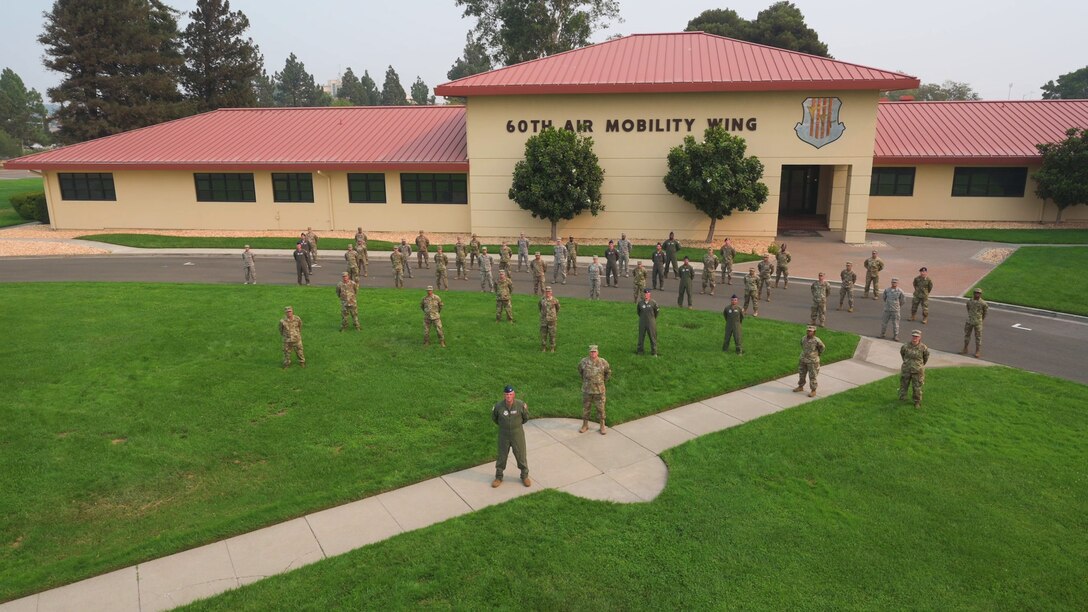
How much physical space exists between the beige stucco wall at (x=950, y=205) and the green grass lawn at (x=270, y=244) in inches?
584

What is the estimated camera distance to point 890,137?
3872 cm

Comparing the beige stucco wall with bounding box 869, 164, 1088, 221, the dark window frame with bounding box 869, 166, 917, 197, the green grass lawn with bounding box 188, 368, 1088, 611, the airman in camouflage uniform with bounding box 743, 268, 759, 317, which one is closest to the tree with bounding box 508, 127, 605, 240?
the airman in camouflage uniform with bounding box 743, 268, 759, 317

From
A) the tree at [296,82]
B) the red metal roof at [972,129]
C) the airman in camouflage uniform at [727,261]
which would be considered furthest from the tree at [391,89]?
the airman in camouflage uniform at [727,261]

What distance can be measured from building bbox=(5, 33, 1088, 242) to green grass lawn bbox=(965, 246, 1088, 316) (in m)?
7.52

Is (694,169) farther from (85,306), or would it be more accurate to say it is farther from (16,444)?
(16,444)

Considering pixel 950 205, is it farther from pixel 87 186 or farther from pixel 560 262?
pixel 87 186

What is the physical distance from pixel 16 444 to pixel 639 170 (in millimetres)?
27810

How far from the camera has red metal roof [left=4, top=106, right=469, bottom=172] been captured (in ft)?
121

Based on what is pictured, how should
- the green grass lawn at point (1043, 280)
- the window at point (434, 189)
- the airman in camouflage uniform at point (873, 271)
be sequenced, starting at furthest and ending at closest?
the window at point (434, 189), the airman in camouflage uniform at point (873, 271), the green grass lawn at point (1043, 280)

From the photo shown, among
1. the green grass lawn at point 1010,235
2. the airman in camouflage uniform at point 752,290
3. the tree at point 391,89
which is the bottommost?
the airman in camouflage uniform at point 752,290

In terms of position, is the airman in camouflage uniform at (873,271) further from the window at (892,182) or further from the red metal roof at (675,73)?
the window at (892,182)

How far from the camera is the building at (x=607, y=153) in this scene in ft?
107

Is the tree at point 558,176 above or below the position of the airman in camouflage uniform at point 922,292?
above

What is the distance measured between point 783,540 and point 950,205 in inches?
1416
